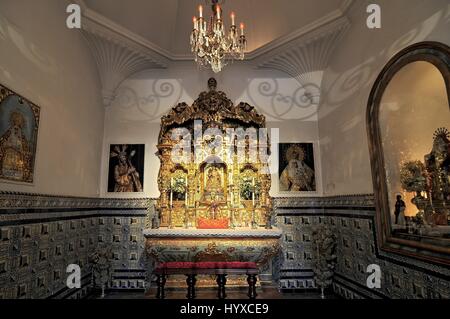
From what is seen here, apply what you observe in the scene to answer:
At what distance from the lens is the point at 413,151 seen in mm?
3549

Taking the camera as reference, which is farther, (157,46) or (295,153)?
(295,153)

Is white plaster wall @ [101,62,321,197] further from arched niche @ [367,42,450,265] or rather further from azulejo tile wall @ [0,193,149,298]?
arched niche @ [367,42,450,265]

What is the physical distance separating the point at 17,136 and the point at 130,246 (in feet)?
11.8

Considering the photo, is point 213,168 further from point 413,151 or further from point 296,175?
point 413,151

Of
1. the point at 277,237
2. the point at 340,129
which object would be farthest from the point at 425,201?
the point at 277,237

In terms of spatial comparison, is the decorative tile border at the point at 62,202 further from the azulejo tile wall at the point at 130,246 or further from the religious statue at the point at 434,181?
the religious statue at the point at 434,181

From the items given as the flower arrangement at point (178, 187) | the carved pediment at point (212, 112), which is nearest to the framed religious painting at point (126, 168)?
the flower arrangement at point (178, 187)

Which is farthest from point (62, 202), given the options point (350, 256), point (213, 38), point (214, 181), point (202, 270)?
point (350, 256)

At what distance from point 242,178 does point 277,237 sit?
5.21 ft

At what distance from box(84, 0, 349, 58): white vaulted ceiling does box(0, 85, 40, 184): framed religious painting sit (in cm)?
268

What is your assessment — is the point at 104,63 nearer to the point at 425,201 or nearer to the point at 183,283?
the point at 183,283

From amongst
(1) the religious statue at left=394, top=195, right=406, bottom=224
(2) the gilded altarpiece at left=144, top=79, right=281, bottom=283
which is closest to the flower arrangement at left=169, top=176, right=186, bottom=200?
(2) the gilded altarpiece at left=144, top=79, right=281, bottom=283

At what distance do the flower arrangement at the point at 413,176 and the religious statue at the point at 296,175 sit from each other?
272cm

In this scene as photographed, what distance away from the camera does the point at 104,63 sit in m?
6.14
